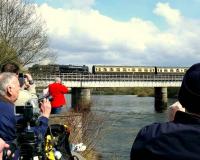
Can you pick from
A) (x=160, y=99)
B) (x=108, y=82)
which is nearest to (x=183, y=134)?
(x=108, y=82)

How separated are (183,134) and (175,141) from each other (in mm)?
54

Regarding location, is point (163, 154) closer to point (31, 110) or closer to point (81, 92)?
point (31, 110)

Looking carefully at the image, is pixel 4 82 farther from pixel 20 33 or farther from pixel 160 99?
pixel 160 99

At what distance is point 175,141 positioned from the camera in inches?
101

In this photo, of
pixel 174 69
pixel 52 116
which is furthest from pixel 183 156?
pixel 174 69

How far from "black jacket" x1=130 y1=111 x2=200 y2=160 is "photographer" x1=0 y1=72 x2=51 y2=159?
241cm

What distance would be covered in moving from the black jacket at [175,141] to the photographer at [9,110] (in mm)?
2413

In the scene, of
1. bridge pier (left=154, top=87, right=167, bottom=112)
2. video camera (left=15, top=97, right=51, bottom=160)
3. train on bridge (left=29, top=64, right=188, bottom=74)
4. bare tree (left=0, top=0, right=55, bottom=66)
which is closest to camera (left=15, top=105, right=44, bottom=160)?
video camera (left=15, top=97, right=51, bottom=160)

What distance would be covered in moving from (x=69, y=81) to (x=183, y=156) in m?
62.0

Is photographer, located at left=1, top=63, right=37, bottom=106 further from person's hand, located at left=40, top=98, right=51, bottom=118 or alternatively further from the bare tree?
the bare tree

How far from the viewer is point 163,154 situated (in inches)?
102

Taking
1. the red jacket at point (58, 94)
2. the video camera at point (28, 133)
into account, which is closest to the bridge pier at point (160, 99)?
the red jacket at point (58, 94)

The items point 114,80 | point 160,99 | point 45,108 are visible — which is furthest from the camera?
point 160,99

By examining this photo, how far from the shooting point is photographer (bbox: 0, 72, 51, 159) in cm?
478
